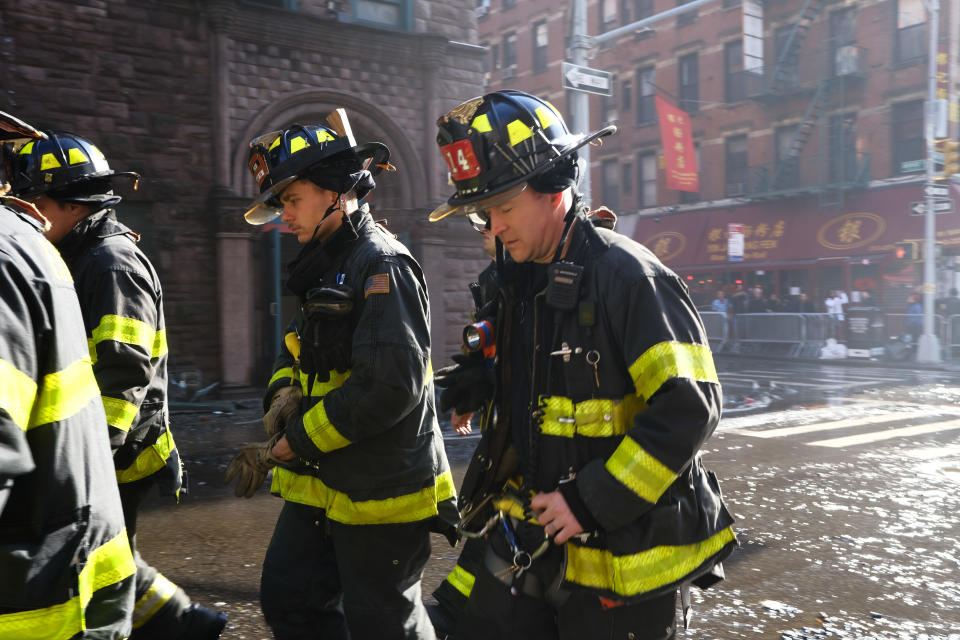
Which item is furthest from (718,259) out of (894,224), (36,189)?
(36,189)

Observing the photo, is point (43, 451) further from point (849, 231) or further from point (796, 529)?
point (849, 231)

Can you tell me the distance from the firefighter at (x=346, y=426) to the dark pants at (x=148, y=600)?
52 centimetres

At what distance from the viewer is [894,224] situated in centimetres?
2603

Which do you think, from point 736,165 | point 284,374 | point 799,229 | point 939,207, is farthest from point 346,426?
point 736,165

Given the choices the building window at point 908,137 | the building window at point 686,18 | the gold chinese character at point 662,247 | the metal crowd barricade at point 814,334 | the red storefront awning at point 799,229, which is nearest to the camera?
the metal crowd barricade at point 814,334

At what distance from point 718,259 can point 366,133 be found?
808 inches

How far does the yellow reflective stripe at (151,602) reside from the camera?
3.17m

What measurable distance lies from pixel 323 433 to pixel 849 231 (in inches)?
1096

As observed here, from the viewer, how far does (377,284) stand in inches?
110

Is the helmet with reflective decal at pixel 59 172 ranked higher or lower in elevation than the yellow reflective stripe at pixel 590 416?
higher

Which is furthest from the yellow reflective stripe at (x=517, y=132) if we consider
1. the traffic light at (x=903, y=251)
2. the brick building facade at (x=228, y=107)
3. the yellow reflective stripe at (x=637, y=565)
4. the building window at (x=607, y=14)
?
the building window at (x=607, y=14)

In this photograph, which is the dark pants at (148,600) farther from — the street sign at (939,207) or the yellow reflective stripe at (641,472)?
the street sign at (939,207)

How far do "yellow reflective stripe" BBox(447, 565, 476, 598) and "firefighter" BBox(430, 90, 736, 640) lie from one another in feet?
1.84

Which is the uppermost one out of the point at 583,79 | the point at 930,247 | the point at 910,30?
the point at 910,30
